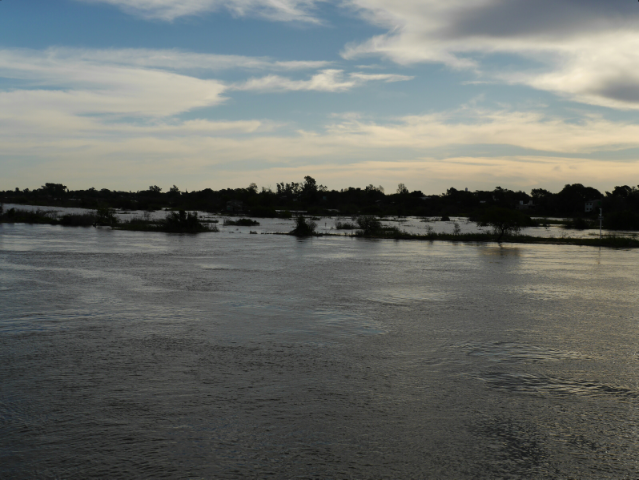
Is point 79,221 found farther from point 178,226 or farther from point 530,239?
point 530,239

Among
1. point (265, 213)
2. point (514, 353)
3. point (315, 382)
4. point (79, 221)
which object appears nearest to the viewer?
point (315, 382)

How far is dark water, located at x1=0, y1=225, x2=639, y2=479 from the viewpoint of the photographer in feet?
17.3

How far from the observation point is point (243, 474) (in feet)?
16.3

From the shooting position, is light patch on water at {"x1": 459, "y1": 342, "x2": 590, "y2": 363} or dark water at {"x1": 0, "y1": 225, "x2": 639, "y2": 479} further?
light patch on water at {"x1": 459, "y1": 342, "x2": 590, "y2": 363}

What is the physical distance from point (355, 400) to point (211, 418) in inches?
71.6

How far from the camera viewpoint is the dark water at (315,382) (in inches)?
207

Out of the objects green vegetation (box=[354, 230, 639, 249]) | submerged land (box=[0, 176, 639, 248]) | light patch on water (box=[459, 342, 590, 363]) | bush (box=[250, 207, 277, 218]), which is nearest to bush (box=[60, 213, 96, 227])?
submerged land (box=[0, 176, 639, 248])

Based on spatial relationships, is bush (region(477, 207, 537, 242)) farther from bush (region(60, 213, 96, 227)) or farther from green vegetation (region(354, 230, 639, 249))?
bush (region(60, 213, 96, 227))

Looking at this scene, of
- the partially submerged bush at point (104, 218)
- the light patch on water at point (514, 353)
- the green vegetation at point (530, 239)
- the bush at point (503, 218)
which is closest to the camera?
the light patch on water at point (514, 353)

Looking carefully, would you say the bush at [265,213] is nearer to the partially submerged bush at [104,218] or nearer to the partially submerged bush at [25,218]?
the partially submerged bush at [25,218]

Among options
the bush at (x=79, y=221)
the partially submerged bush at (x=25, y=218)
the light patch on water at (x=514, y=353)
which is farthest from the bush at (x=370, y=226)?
the light patch on water at (x=514, y=353)

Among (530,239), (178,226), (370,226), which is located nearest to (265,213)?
(178,226)

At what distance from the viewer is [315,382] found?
7.45 metres

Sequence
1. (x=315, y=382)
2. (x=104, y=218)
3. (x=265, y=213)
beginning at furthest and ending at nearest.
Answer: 1. (x=265, y=213)
2. (x=104, y=218)
3. (x=315, y=382)
